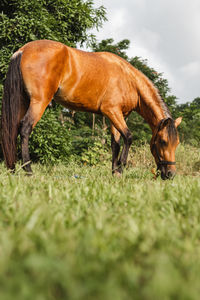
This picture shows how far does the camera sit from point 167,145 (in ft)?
13.4

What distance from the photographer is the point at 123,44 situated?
13555 mm

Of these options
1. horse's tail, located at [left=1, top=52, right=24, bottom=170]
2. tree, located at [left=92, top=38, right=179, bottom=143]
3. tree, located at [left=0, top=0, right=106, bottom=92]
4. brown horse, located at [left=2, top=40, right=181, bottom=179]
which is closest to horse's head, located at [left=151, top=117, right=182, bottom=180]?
brown horse, located at [left=2, top=40, right=181, bottom=179]

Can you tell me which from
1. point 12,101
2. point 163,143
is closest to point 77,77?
point 12,101

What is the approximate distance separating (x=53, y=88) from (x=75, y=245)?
3034 mm

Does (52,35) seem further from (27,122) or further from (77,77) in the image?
(27,122)

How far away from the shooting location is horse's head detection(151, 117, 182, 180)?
4.05 meters

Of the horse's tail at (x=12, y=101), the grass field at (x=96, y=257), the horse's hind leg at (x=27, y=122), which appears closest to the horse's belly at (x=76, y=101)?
the horse's hind leg at (x=27, y=122)

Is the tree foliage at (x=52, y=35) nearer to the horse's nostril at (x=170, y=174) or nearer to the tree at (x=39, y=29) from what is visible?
the tree at (x=39, y=29)

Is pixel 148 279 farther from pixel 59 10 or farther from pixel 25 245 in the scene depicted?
pixel 59 10

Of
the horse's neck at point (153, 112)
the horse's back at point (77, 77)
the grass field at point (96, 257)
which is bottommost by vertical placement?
the grass field at point (96, 257)

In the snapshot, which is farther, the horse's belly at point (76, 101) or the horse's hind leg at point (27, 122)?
the horse's belly at point (76, 101)

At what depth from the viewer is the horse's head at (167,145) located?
13.3 ft

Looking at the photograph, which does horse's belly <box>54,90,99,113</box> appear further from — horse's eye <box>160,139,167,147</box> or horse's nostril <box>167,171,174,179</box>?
horse's nostril <box>167,171,174,179</box>

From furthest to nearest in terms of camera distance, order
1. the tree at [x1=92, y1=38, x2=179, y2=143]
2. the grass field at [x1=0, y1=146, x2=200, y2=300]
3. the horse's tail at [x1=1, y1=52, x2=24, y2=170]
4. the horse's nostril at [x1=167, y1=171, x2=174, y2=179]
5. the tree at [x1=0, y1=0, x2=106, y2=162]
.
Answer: the tree at [x1=92, y1=38, x2=179, y2=143] → the tree at [x1=0, y1=0, x2=106, y2=162] → the horse's nostril at [x1=167, y1=171, x2=174, y2=179] → the horse's tail at [x1=1, y1=52, x2=24, y2=170] → the grass field at [x1=0, y1=146, x2=200, y2=300]
